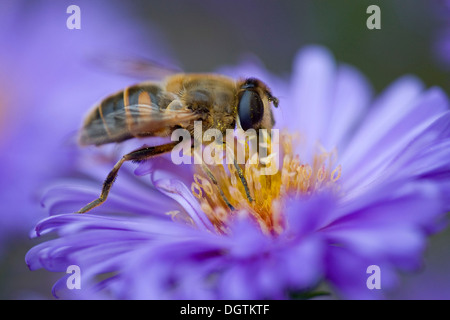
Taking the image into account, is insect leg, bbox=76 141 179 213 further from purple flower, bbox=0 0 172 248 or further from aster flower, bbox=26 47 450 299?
purple flower, bbox=0 0 172 248

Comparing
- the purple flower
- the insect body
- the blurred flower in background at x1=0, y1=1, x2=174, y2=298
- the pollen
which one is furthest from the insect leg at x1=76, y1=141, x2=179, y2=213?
the purple flower

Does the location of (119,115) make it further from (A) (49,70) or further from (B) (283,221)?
(A) (49,70)

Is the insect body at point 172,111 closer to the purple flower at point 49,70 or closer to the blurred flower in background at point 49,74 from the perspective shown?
the blurred flower in background at point 49,74

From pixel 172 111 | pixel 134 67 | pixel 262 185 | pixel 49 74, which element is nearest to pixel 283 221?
pixel 262 185

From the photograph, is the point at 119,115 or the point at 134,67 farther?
the point at 134,67

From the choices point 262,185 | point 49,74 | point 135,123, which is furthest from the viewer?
point 49,74

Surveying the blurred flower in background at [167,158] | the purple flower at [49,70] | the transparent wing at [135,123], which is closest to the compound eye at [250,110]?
the transparent wing at [135,123]

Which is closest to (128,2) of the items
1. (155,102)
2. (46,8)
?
(46,8)
